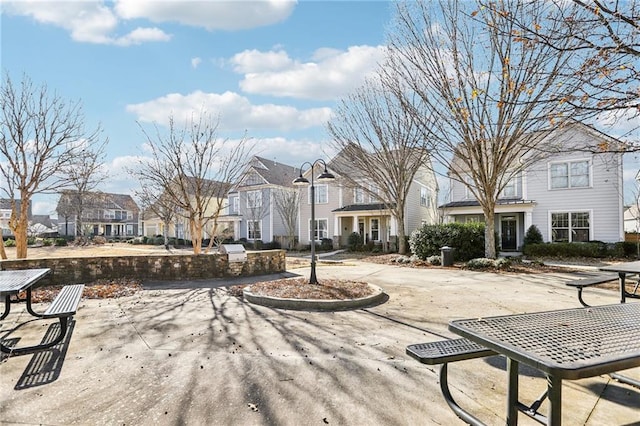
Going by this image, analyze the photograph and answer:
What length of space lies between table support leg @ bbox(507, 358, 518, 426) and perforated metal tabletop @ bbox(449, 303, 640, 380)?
0.25 m

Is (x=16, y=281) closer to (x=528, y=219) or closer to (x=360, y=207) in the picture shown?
(x=360, y=207)

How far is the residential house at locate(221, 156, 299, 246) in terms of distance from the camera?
103ft

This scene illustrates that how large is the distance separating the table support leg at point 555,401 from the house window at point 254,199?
30.8m

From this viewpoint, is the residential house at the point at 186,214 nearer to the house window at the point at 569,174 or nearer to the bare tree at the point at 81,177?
the bare tree at the point at 81,177

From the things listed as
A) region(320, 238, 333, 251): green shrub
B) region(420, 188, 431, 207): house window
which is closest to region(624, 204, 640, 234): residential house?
region(420, 188, 431, 207): house window

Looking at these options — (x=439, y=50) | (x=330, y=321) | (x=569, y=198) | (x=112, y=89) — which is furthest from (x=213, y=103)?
(x=569, y=198)

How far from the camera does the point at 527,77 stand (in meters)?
11.6

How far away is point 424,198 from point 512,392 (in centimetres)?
2828

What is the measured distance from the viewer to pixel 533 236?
802 inches

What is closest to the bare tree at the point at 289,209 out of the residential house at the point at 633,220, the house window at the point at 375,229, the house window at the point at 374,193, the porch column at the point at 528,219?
the house window at the point at 374,193

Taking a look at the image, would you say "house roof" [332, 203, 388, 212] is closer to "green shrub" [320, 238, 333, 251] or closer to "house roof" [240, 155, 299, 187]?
"green shrub" [320, 238, 333, 251]

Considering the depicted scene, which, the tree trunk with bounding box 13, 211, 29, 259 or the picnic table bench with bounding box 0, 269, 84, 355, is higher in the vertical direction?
the tree trunk with bounding box 13, 211, 29, 259

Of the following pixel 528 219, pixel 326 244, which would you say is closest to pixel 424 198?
pixel 326 244

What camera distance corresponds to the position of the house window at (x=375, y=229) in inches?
1072
